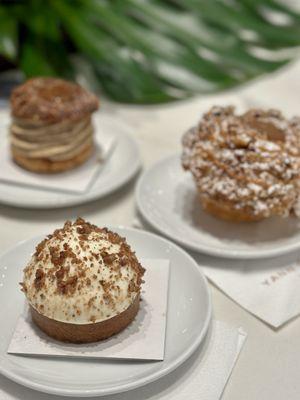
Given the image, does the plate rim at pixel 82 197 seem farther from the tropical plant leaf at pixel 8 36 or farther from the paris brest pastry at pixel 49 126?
the tropical plant leaf at pixel 8 36

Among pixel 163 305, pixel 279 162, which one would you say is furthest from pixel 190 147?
pixel 163 305

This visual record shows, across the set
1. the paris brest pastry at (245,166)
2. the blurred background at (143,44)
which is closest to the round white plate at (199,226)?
the paris brest pastry at (245,166)

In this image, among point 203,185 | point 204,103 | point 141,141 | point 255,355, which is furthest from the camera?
point 204,103

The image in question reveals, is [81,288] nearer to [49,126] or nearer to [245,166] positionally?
[245,166]

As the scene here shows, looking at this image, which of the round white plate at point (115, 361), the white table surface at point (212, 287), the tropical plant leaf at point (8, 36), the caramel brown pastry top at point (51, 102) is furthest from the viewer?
the tropical plant leaf at point (8, 36)

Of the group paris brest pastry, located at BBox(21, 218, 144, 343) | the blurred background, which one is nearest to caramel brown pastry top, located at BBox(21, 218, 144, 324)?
paris brest pastry, located at BBox(21, 218, 144, 343)

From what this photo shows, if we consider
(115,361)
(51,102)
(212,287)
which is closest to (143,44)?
(51,102)

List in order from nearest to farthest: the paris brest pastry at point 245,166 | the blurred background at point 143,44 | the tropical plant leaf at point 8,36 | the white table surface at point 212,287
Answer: the white table surface at point 212,287
the paris brest pastry at point 245,166
the tropical plant leaf at point 8,36
the blurred background at point 143,44

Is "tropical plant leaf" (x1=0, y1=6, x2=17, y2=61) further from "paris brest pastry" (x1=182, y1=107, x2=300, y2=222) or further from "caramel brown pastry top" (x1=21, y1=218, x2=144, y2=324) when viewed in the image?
"caramel brown pastry top" (x1=21, y1=218, x2=144, y2=324)

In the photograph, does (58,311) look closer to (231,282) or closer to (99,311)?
(99,311)
